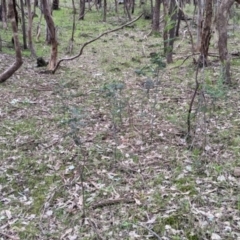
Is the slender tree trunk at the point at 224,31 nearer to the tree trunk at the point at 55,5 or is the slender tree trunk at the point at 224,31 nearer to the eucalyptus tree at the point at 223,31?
the eucalyptus tree at the point at 223,31

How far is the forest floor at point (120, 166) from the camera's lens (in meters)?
3.21

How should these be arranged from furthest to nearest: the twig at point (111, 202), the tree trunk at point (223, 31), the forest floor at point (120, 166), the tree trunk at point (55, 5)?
the tree trunk at point (55, 5)
the tree trunk at point (223, 31)
the twig at point (111, 202)
the forest floor at point (120, 166)

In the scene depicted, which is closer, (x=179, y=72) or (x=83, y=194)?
(x=83, y=194)

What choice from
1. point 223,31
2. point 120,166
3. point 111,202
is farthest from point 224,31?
point 111,202

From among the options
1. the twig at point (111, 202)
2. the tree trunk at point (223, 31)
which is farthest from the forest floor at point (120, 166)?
the tree trunk at point (223, 31)

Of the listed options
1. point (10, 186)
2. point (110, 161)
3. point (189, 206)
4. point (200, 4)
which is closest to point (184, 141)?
point (110, 161)

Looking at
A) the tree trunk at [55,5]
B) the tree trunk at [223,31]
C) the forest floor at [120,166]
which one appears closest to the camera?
the forest floor at [120,166]

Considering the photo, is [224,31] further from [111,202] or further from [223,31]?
[111,202]

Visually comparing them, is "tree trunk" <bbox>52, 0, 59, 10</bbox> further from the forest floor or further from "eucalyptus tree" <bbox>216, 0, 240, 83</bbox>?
"eucalyptus tree" <bbox>216, 0, 240, 83</bbox>

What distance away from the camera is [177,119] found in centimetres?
541

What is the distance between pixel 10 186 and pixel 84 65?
652cm

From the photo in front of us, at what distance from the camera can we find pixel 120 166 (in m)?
4.13

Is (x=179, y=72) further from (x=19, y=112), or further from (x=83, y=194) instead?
(x=83, y=194)

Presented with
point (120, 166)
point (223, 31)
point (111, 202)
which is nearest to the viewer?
point (111, 202)
